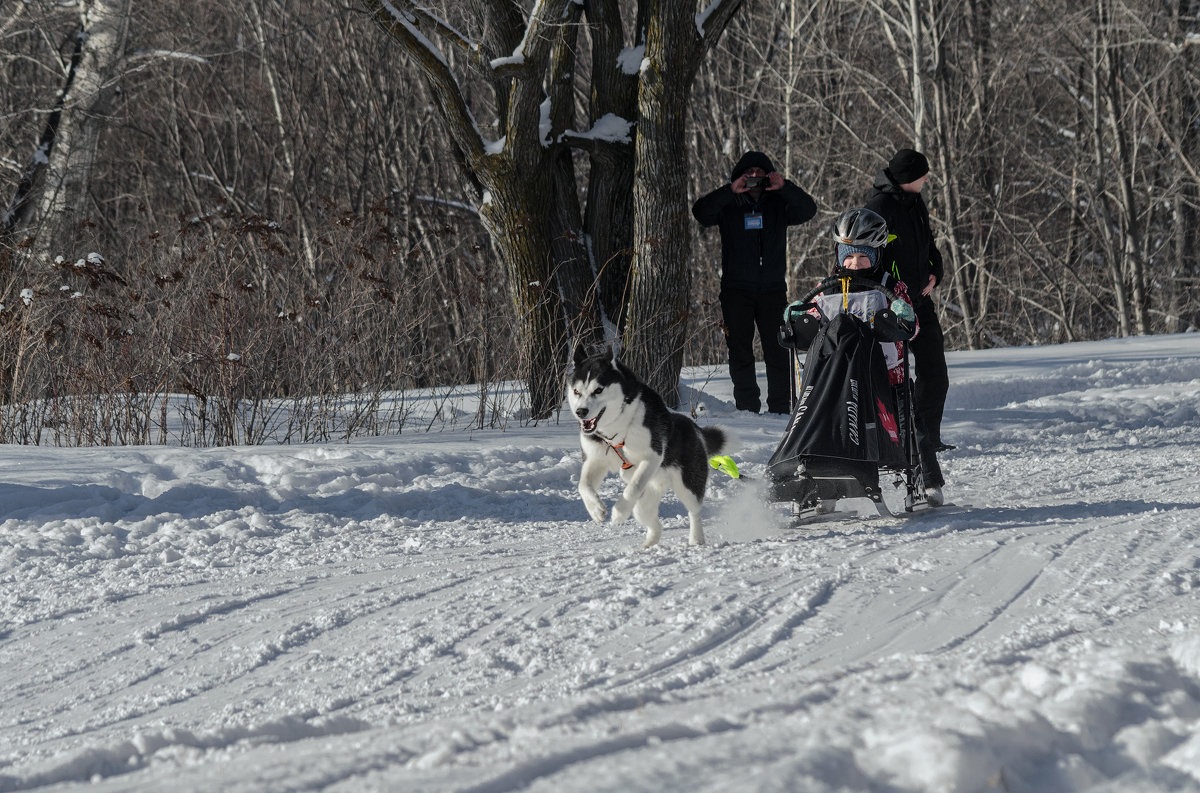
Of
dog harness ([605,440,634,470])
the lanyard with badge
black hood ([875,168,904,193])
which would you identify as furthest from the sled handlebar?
the lanyard with badge

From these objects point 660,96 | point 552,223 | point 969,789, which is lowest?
point 969,789

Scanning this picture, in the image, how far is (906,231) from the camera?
6426mm

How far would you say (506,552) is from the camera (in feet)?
17.9

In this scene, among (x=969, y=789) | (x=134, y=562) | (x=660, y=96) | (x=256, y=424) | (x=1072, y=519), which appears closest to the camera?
(x=969, y=789)

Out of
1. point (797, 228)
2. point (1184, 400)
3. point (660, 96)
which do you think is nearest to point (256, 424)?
point (660, 96)

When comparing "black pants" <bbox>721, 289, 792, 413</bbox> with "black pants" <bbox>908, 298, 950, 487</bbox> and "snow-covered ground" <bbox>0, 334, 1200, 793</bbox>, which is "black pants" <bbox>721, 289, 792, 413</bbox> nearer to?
"snow-covered ground" <bbox>0, 334, 1200, 793</bbox>

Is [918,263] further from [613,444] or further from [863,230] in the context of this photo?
[613,444]

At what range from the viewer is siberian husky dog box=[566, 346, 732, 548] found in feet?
17.1

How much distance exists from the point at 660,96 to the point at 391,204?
10.1 m

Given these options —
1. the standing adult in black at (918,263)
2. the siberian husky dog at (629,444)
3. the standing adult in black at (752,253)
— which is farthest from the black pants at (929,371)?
the standing adult in black at (752,253)

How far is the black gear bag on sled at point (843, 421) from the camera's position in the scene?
5617 mm

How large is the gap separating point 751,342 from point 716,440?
13.4 ft

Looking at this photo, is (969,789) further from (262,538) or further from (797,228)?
(797,228)

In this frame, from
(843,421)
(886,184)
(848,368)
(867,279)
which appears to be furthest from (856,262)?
(843,421)
